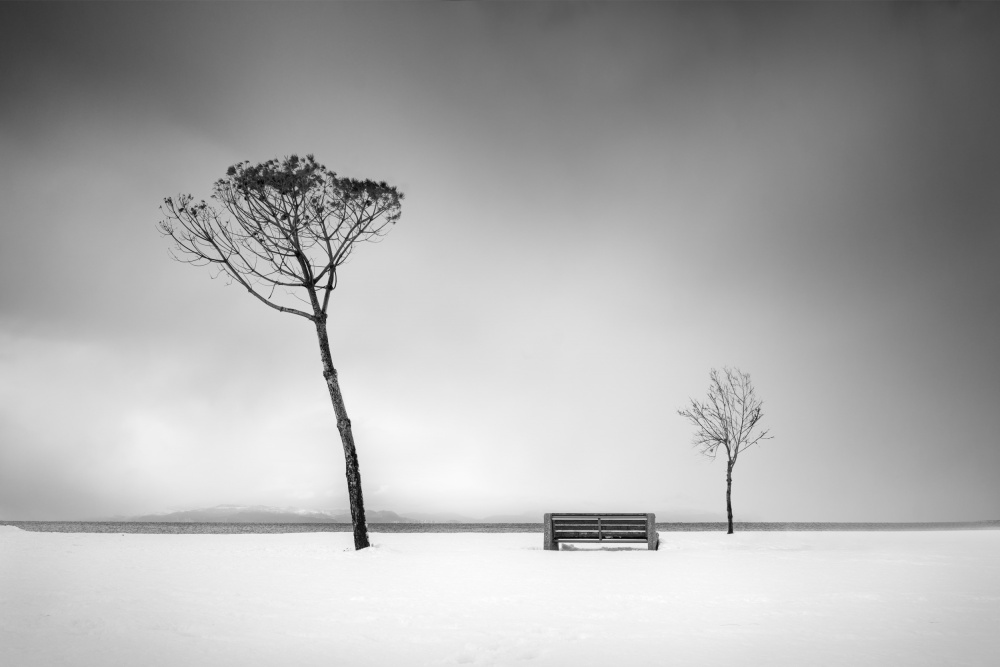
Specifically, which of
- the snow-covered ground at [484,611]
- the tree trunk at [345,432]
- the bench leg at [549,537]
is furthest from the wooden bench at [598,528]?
the tree trunk at [345,432]

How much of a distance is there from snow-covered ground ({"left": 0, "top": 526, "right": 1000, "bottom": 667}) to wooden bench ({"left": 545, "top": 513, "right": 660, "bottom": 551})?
514 centimetres

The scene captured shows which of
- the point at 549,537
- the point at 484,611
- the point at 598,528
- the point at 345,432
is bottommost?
the point at 549,537

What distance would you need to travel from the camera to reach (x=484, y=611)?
8148mm

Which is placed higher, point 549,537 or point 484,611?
point 484,611

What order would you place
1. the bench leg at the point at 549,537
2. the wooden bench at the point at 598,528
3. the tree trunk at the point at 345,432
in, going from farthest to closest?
the wooden bench at the point at 598,528
the bench leg at the point at 549,537
the tree trunk at the point at 345,432

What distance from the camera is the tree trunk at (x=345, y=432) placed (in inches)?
717

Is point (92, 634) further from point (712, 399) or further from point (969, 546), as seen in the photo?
point (712, 399)

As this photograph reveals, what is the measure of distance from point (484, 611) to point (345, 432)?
37.7 ft

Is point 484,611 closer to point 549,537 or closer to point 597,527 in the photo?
point 549,537

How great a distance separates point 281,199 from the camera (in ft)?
66.1

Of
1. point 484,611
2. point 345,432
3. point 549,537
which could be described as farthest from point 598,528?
point 484,611

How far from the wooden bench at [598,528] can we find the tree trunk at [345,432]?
5.88 metres

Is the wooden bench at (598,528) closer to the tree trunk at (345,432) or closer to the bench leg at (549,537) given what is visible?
the bench leg at (549,537)

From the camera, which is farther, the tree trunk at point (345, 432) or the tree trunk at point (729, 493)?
the tree trunk at point (729, 493)
